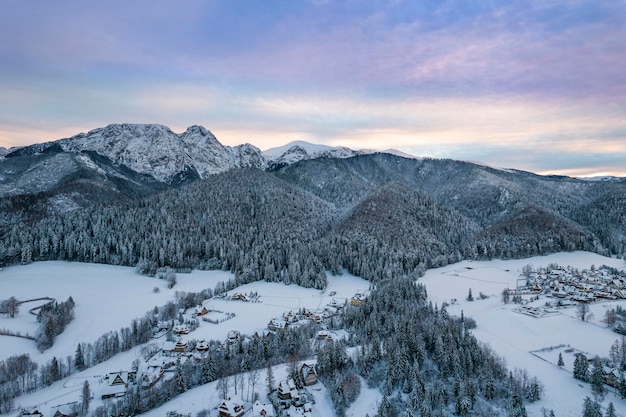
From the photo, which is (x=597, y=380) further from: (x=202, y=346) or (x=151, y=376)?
(x=151, y=376)

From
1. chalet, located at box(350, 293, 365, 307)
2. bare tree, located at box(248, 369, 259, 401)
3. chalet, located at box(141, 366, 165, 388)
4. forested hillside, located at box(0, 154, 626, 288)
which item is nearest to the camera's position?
bare tree, located at box(248, 369, 259, 401)

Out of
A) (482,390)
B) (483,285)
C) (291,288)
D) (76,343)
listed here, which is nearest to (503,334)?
(482,390)

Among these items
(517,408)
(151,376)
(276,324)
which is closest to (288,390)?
(151,376)

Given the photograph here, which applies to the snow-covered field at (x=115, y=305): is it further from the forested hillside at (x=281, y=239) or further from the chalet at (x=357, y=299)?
the forested hillside at (x=281, y=239)

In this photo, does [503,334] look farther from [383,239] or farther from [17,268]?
[17,268]

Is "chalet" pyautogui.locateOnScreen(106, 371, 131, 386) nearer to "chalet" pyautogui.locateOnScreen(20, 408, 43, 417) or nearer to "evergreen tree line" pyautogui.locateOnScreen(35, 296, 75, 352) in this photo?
"chalet" pyautogui.locateOnScreen(20, 408, 43, 417)

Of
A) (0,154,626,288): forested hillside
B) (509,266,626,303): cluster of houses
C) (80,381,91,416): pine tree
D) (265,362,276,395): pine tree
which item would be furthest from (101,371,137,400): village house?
(509,266,626,303): cluster of houses
